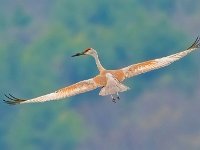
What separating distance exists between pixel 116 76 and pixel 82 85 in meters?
3.32

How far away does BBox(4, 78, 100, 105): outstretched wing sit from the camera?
50.9 m

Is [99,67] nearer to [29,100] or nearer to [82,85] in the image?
[82,85]

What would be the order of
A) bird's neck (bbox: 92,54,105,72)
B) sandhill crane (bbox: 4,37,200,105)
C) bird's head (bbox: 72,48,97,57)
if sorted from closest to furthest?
sandhill crane (bbox: 4,37,200,105)
bird's neck (bbox: 92,54,105,72)
bird's head (bbox: 72,48,97,57)

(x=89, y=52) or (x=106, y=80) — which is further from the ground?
(x=89, y=52)

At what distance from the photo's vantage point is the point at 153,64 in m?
55.6

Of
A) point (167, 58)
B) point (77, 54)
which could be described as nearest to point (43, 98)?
point (77, 54)

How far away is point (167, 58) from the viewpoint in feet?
188

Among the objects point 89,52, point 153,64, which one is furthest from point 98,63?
point 153,64

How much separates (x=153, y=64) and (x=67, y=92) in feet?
29.7

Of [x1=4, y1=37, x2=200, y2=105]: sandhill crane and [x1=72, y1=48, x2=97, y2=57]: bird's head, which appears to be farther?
[x1=72, y1=48, x2=97, y2=57]: bird's head

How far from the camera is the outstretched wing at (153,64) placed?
53.8m

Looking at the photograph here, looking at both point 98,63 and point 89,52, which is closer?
point 98,63

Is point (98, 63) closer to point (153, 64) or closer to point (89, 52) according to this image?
point (89, 52)

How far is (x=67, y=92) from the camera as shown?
52.6 meters
